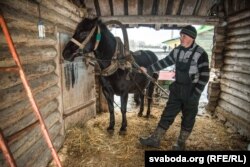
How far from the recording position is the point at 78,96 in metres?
6.40

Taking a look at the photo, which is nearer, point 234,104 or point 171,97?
point 171,97

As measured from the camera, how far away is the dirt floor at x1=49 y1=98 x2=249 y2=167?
4852mm

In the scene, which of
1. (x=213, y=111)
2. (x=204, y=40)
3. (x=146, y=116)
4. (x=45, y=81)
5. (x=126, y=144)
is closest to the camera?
(x=45, y=81)

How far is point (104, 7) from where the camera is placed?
7320 mm

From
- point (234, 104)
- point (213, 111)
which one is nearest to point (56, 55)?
point (234, 104)

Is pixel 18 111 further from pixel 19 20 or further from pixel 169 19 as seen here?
pixel 169 19

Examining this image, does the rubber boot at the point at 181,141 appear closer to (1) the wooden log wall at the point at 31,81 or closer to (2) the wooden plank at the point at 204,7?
(1) the wooden log wall at the point at 31,81

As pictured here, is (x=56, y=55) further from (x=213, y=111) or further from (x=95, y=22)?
(x=213, y=111)

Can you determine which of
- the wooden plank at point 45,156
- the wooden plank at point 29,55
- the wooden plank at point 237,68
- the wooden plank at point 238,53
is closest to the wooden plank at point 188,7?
the wooden plank at point 238,53

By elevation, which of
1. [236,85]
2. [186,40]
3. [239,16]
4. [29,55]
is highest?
[239,16]

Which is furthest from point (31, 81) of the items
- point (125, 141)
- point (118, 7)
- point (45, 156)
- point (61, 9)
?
point (118, 7)

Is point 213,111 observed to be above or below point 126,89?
below

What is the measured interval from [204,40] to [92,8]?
15012mm

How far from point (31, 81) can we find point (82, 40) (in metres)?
1.79
